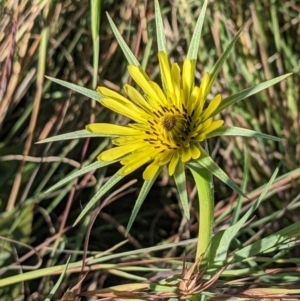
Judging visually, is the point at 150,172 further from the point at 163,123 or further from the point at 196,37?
the point at 196,37

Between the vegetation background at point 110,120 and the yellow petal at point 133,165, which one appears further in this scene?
the vegetation background at point 110,120

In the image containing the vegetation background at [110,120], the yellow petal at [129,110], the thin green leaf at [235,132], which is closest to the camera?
the thin green leaf at [235,132]

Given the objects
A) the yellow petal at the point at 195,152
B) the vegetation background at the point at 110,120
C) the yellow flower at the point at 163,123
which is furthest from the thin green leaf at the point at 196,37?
the vegetation background at the point at 110,120

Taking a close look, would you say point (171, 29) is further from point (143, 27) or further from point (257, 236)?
point (257, 236)

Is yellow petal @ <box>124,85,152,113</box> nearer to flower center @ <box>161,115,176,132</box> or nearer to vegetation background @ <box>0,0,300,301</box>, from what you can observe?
flower center @ <box>161,115,176,132</box>

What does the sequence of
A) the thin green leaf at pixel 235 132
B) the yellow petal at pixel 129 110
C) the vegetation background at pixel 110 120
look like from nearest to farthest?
the thin green leaf at pixel 235 132 < the yellow petal at pixel 129 110 < the vegetation background at pixel 110 120

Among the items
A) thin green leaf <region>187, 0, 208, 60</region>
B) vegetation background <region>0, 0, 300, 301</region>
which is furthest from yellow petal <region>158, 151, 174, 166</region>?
vegetation background <region>0, 0, 300, 301</region>

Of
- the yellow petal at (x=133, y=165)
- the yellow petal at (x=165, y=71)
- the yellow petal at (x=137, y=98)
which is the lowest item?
the yellow petal at (x=133, y=165)

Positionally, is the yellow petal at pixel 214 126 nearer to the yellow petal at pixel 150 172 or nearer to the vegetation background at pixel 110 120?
the yellow petal at pixel 150 172
